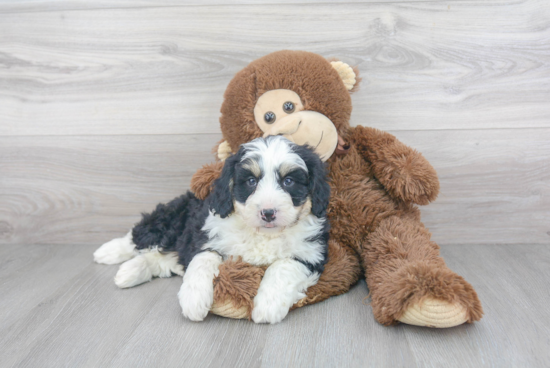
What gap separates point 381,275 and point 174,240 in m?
0.91

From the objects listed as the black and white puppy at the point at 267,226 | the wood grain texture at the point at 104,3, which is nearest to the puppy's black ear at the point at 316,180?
the black and white puppy at the point at 267,226

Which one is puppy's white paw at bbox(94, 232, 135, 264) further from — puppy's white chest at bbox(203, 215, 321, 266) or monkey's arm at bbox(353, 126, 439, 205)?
monkey's arm at bbox(353, 126, 439, 205)

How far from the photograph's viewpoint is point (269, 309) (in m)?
1.47

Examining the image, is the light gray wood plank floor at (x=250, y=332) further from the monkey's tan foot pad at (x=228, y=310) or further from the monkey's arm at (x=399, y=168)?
the monkey's arm at (x=399, y=168)

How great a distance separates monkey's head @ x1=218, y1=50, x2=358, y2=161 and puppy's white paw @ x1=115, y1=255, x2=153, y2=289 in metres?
0.68

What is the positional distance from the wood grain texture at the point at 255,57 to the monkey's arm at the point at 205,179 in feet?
1.58

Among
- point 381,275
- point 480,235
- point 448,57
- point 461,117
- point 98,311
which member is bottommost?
point 480,235

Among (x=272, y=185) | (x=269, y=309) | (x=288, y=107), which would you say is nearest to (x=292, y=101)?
(x=288, y=107)

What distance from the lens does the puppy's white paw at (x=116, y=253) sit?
2164 millimetres

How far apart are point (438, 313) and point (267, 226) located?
59cm

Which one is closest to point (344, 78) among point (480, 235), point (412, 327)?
point (412, 327)

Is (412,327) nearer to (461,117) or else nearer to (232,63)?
(461,117)

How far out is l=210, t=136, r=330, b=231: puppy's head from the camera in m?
1.45

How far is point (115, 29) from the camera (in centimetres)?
220
